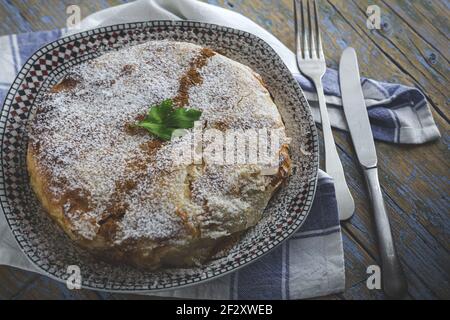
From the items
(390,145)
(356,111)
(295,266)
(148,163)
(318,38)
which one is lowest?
(295,266)

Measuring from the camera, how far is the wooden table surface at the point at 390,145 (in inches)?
73.3

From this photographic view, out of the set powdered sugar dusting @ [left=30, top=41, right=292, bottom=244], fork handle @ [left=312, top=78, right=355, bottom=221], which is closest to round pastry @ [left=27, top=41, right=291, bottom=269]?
powdered sugar dusting @ [left=30, top=41, right=292, bottom=244]

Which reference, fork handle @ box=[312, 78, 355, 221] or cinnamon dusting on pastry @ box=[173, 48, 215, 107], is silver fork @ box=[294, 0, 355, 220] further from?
cinnamon dusting on pastry @ box=[173, 48, 215, 107]

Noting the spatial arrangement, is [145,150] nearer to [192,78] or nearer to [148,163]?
[148,163]

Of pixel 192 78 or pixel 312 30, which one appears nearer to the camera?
pixel 192 78

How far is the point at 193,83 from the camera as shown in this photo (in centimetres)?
175

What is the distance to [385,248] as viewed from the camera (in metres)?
1.85

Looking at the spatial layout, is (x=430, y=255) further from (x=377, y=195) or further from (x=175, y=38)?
(x=175, y=38)

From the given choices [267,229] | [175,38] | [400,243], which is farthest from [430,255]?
[175,38]

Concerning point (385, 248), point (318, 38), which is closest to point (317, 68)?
point (318, 38)

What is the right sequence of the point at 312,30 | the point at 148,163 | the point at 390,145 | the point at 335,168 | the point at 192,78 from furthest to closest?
the point at 312,30 → the point at 390,145 → the point at 335,168 → the point at 192,78 → the point at 148,163

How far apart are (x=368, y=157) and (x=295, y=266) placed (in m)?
0.54

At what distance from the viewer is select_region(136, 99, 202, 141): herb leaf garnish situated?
163 centimetres

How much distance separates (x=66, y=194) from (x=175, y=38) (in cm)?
76
